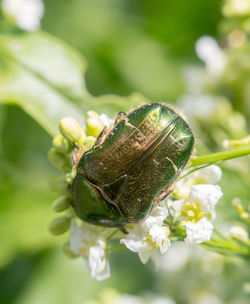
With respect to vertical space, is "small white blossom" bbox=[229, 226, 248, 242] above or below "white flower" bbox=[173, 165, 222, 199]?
below

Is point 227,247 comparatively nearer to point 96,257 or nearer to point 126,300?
point 96,257

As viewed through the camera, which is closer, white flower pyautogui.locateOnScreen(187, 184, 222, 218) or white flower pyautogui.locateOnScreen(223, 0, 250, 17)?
white flower pyautogui.locateOnScreen(187, 184, 222, 218)

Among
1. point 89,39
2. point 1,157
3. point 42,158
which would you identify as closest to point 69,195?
point 1,157

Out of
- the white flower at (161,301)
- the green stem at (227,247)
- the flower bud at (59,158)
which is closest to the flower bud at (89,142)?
the flower bud at (59,158)

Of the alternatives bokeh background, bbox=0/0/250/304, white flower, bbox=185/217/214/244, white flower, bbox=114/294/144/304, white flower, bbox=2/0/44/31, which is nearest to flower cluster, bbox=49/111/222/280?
white flower, bbox=185/217/214/244

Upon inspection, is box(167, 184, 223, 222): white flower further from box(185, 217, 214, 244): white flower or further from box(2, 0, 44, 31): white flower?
box(2, 0, 44, 31): white flower

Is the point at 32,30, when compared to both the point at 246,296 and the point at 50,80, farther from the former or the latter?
the point at 246,296

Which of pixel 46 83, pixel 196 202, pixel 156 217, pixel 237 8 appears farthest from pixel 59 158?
pixel 237 8
